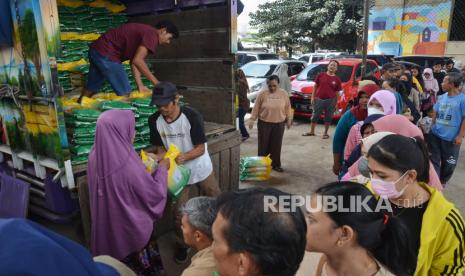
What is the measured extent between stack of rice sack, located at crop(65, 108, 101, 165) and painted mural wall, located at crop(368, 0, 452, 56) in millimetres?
15690

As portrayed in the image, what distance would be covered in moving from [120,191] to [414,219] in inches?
74.4

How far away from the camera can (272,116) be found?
535 centimetres

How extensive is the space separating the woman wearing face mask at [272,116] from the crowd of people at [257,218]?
76.4 inches

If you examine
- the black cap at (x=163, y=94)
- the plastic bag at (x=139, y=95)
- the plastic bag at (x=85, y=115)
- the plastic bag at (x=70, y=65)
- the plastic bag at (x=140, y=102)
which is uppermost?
the plastic bag at (x=70, y=65)

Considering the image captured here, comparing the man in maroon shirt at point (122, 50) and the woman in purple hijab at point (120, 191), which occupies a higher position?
the man in maroon shirt at point (122, 50)

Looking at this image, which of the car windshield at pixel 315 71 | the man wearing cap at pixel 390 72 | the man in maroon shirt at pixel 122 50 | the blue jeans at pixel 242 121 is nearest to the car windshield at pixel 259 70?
the car windshield at pixel 315 71

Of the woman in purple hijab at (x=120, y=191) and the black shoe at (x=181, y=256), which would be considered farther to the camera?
the black shoe at (x=181, y=256)

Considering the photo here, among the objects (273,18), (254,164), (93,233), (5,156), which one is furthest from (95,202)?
(273,18)

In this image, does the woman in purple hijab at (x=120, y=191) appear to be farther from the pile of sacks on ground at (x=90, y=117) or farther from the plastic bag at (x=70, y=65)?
the plastic bag at (x=70, y=65)

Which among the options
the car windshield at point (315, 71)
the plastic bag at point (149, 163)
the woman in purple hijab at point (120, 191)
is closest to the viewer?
the woman in purple hijab at point (120, 191)

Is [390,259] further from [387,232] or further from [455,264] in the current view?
[455,264]

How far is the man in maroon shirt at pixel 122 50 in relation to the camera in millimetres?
3660

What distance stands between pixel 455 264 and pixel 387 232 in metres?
0.41

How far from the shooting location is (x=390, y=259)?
1298 millimetres
